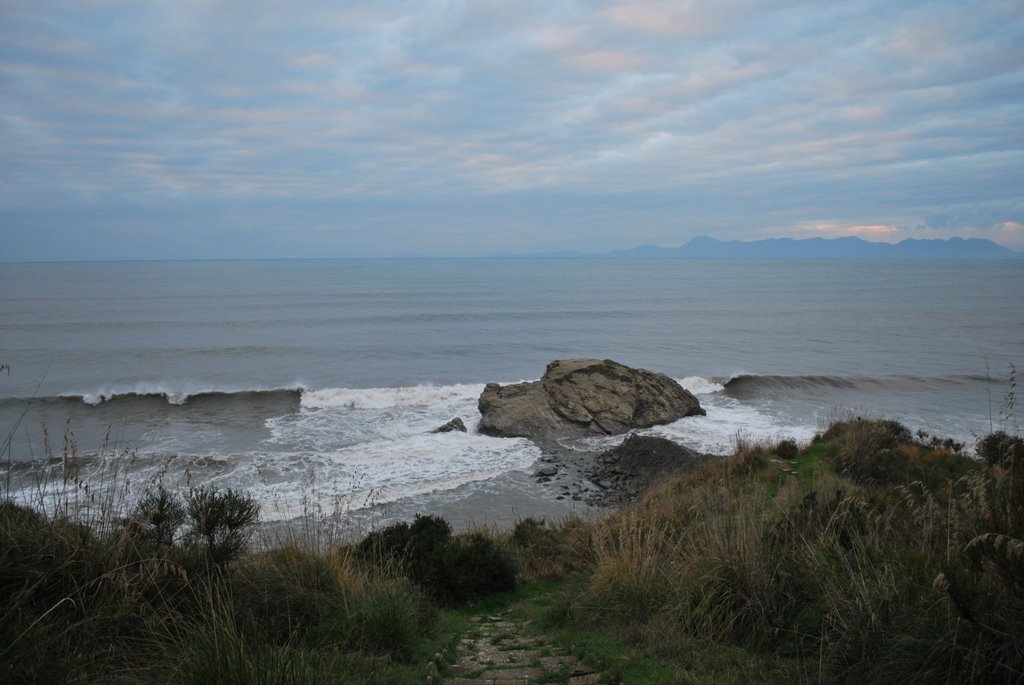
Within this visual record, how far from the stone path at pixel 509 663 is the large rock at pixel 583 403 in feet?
51.6

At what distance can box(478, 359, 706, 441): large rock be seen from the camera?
22.8m

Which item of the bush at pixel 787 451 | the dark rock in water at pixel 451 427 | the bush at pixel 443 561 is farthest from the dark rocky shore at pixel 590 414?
the bush at pixel 443 561

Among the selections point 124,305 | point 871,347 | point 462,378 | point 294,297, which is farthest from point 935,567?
point 294,297

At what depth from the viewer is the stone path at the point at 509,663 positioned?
16.1 ft

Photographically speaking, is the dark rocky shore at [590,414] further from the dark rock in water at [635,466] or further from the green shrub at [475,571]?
the green shrub at [475,571]

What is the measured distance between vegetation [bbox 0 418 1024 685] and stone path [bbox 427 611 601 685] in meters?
0.19

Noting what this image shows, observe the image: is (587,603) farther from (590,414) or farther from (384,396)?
(384,396)

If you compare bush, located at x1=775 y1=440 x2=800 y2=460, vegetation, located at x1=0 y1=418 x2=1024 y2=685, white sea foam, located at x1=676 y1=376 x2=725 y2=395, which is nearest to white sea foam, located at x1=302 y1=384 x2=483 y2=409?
white sea foam, located at x1=676 y1=376 x2=725 y2=395

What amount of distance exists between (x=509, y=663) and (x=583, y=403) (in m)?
18.6

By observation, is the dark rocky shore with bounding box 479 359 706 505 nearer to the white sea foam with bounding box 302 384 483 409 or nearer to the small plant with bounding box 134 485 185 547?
the white sea foam with bounding box 302 384 483 409

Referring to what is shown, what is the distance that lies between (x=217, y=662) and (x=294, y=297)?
8087cm

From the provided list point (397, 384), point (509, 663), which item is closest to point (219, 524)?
point (509, 663)

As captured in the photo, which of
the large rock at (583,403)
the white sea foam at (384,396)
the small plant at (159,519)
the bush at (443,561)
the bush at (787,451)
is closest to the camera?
the small plant at (159,519)

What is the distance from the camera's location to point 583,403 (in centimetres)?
2386
